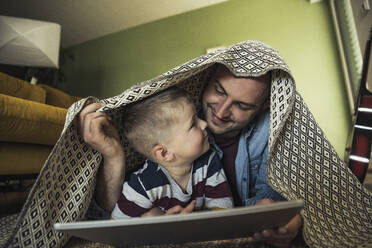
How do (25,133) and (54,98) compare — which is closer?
(25,133)

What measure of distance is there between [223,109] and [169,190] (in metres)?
0.27

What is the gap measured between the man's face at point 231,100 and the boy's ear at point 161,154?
0.54 feet

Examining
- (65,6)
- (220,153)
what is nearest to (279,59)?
(220,153)

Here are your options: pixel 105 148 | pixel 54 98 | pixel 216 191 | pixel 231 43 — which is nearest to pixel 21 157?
pixel 105 148

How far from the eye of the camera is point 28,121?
2.84 ft

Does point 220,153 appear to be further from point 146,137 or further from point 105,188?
point 105,188

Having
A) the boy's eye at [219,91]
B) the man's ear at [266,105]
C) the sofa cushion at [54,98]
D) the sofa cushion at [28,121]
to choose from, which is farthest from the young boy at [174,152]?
the sofa cushion at [54,98]

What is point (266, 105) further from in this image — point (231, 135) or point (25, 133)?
point (25, 133)

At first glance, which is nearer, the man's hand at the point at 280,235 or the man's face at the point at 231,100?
the man's hand at the point at 280,235

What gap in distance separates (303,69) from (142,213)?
1.78 meters

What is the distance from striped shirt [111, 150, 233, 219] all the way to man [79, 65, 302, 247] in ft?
0.24

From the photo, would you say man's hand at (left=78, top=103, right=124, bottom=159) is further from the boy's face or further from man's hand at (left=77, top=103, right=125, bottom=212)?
the boy's face

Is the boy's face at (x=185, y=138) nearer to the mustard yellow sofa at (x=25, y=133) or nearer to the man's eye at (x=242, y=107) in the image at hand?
the man's eye at (x=242, y=107)

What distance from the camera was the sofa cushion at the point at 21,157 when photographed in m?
0.85
